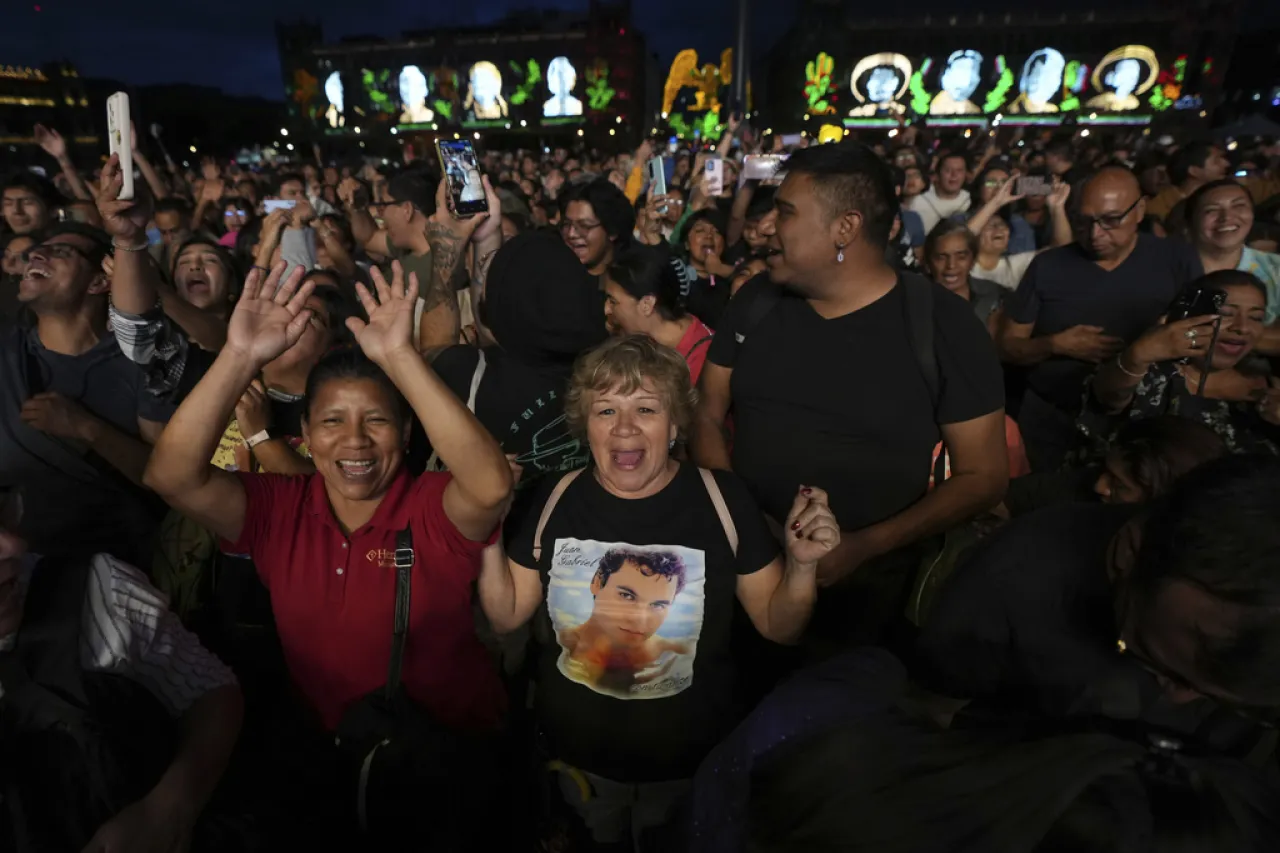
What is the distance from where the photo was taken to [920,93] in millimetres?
37750

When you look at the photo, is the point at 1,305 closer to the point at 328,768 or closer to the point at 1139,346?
the point at 328,768

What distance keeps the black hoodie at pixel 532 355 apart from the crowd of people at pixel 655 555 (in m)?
0.01

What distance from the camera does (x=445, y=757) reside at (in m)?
1.87

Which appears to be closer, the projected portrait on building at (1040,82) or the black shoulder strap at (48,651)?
the black shoulder strap at (48,651)

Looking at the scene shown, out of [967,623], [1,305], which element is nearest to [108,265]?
[1,305]

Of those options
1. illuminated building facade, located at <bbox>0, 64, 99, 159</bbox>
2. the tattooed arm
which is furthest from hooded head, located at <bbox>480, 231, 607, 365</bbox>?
illuminated building facade, located at <bbox>0, 64, 99, 159</bbox>

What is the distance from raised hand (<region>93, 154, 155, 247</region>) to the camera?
2459 mm

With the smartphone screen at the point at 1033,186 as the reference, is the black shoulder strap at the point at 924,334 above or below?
below

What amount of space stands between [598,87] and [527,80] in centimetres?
432

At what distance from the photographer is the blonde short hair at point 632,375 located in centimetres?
197

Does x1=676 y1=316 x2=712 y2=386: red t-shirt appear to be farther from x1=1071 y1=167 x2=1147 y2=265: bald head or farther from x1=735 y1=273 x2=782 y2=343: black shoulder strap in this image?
x1=1071 y1=167 x2=1147 y2=265: bald head

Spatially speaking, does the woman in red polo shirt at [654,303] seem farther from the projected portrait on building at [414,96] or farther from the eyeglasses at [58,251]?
the projected portrait on building at [414,96]

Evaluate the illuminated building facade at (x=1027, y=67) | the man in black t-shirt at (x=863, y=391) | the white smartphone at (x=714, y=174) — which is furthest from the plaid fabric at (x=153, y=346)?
→ the illuminated building facade at (x=1027, y=67)

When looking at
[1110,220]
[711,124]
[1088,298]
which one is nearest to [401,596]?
[1088,298]
